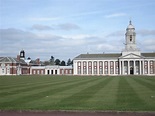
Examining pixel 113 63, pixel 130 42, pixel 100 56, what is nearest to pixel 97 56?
pixel 100 56

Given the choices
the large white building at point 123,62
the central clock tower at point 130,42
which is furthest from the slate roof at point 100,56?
the central clock tower at point 130,42

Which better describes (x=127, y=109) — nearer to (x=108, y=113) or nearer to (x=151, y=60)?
(x=108, y=113)

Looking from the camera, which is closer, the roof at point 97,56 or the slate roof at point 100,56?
the slate roof at point 100,56

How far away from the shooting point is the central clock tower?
14004 cm

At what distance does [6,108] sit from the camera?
15.8 metres

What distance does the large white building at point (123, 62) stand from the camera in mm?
138625

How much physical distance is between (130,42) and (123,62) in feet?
35.9

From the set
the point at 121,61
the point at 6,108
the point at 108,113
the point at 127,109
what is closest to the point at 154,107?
the point at 127,109

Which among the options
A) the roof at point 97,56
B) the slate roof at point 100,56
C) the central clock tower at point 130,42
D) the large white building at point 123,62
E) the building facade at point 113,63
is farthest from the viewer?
the roof at point 97,56

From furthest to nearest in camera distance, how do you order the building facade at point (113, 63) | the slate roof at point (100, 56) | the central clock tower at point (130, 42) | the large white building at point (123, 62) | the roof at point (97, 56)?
the roof at point (97, 56)
the slate roof at point (100, 56)
the central clock tower at point (130, 42)
the building facade at point (113, 63)
the large white building at point (123, 62)

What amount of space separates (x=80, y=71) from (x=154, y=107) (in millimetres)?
132587

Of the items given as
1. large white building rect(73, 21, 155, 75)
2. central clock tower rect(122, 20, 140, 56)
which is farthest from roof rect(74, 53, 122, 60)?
central clock tower rect(122, 20, 140, 56)

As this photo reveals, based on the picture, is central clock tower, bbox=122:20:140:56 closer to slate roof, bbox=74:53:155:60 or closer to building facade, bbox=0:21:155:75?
building facade, bbox=0:21:155:75

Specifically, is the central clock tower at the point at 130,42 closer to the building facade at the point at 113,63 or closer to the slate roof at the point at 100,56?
the building facade at the point at 113,63
